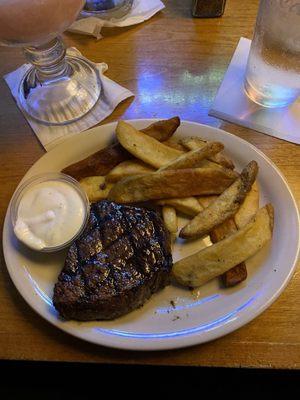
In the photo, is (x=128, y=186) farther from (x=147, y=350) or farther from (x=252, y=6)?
(x=252, y=6)

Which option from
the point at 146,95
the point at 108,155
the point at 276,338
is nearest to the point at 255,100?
the point at 146,95

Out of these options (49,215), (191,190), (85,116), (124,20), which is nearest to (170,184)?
(191,190)

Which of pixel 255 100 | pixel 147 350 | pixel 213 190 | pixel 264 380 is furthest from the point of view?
pixel 264 380

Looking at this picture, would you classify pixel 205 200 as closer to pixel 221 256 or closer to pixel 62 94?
pixel 221 256

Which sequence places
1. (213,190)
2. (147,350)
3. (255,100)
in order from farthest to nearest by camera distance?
(255,100), (213,190), (147,350)

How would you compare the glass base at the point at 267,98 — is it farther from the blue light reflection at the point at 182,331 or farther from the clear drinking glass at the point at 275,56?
the blue light reflection at the point at 182,331

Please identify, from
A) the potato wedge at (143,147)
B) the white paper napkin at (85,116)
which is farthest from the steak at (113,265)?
the white paper napkin at (85,116)

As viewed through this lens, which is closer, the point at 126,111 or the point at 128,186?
the point at 128,186
